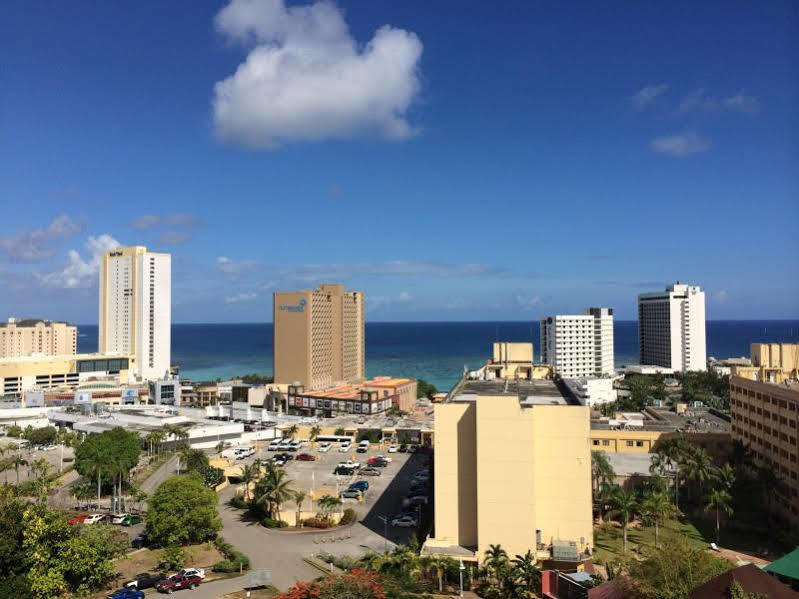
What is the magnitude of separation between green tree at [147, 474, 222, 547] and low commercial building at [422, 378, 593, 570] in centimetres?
1310

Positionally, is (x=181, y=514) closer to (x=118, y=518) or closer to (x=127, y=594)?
(x=127, y=594)

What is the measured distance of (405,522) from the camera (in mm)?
36844

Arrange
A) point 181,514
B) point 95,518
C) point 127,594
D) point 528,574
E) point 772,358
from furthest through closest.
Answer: point 772,358 → point 95,518 → point 181,514 → point 127,594 → point 528,574

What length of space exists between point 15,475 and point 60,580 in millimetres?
33490

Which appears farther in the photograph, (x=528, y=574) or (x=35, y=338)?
(x=35, y=338)

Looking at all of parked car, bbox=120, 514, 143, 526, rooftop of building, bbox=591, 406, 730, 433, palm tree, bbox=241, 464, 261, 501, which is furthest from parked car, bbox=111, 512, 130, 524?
rooftop of building, bbox=591, 406, 730, 433

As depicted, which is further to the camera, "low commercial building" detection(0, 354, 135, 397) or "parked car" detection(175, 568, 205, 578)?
"low commercial building" detection(0, 354, 135, 397)

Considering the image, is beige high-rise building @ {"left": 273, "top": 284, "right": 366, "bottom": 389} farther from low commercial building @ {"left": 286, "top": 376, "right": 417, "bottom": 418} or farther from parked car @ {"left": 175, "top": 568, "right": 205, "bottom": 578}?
parked car @ {"left": 175, "top": 568, "right": 205, "bottom": 578}

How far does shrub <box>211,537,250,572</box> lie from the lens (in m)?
30.1

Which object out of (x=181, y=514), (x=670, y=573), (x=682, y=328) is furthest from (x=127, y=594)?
(x=682, y=328)

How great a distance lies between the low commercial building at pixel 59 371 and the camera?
348ft

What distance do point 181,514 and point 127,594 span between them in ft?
22.6

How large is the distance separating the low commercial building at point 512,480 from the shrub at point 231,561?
9.34m

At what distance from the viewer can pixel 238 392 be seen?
97.9 meters
